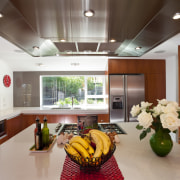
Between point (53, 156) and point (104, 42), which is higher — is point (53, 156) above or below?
below

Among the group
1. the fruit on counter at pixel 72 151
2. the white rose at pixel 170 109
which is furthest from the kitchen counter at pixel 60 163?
the white rose at pixel 170 109

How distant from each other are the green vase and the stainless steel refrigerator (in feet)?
8.11

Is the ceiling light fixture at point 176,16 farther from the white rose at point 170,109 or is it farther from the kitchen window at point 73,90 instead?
the kitchen window at point 73,90

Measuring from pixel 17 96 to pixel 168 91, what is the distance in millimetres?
4393

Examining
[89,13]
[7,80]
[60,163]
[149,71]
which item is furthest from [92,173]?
[7,80]

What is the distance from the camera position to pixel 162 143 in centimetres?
116

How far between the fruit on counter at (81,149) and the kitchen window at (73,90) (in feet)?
12.5

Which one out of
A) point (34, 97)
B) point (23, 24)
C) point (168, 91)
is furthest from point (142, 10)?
point (34, 97)

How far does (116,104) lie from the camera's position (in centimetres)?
368

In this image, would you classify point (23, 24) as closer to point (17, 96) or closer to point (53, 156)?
point (53, 156)

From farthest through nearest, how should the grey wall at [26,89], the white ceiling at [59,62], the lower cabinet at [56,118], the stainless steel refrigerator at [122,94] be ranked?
the grey wall at [26,89] < the lower cabinet at [56,118] < the stainless steel refrigerator at [122,94] < the white ceiling at [59,62]

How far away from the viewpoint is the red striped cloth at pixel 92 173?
90 cm

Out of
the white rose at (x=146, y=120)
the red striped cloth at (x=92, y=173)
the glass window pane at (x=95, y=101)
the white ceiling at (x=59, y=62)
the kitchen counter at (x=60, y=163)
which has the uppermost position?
the white ceiling at (x=59, y=62)

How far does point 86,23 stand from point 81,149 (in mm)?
998
